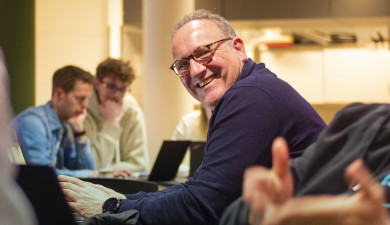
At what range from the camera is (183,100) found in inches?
220

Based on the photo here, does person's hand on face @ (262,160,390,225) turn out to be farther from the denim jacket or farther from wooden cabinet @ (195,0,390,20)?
wooden cabinet @ (195,0,390,20)

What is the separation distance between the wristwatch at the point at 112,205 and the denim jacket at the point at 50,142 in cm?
193

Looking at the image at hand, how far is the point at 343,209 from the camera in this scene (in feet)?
2.29

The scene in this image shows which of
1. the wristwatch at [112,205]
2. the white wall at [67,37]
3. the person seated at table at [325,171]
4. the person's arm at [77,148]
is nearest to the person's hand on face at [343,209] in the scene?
the person seated at table at [325,171]

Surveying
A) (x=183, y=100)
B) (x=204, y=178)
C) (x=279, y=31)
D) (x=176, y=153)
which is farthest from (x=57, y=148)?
(x=279, y=31)

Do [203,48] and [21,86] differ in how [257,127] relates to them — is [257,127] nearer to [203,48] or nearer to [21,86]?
[203,48]

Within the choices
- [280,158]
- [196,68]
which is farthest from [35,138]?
[280,158]

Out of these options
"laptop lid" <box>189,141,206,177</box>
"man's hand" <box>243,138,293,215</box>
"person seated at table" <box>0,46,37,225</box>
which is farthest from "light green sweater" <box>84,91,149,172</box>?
"man's hand" <box>243,138,293,215</box>

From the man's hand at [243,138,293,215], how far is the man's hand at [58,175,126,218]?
96cm

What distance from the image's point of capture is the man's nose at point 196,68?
1979 millimetres

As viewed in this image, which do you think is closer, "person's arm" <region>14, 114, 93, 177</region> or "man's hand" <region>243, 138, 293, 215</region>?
"man's hand" <region>243, 138, 293, 215</region>

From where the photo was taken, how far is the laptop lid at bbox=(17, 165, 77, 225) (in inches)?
41.4

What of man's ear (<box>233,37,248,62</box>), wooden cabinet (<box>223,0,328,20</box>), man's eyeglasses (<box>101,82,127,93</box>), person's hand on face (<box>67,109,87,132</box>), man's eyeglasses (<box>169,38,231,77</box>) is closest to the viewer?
man's eyeglasses (<box>169,38,231,77</box>)

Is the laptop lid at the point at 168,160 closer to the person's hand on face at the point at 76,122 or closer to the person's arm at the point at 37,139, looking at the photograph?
the person's arm at the point at 37,139
